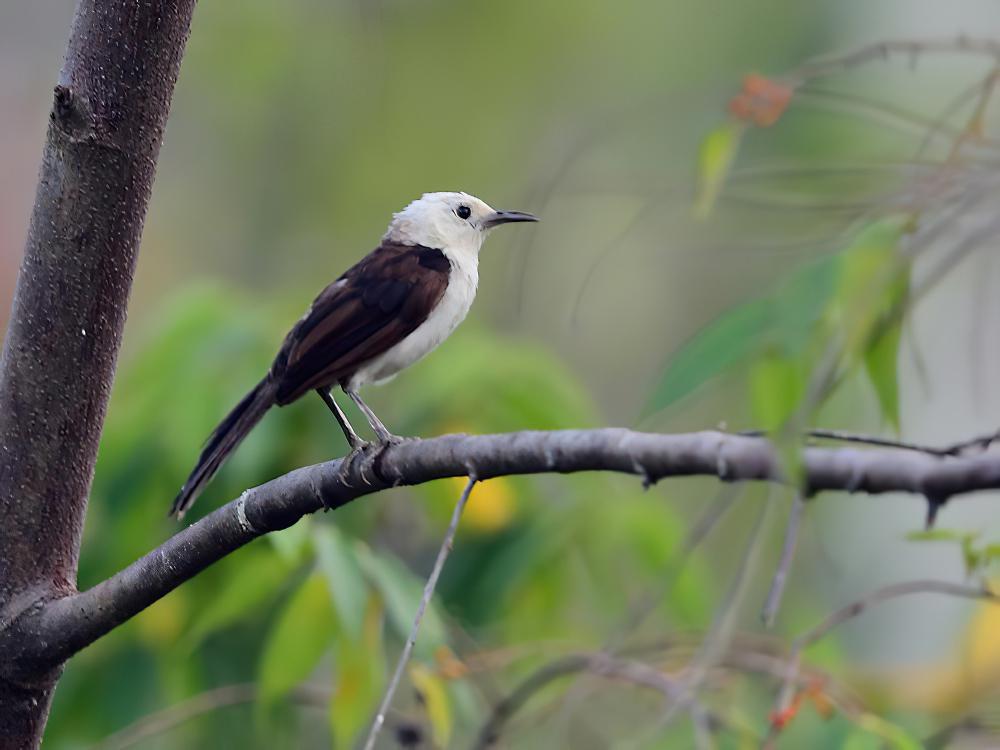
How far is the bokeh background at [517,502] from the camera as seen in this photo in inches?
95.0

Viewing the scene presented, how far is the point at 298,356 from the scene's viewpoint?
307 cm

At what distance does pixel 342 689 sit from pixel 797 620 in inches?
59.0

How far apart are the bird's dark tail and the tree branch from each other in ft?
2.50

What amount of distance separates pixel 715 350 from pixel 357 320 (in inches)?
62.4

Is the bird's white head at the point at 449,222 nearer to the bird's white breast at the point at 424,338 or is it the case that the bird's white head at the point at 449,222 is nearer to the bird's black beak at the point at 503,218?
the bird's black beak at the point at 503,218

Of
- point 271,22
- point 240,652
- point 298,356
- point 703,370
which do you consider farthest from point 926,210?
point 271,22

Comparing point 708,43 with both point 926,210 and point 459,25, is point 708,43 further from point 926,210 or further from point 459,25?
point 926,210

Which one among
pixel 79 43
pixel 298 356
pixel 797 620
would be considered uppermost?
pixel 79 43

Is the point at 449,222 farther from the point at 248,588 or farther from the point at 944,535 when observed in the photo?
the point at 944,535

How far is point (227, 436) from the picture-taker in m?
3.04

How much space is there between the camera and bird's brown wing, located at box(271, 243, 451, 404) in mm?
3076

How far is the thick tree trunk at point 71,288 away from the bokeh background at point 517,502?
19.6 inches

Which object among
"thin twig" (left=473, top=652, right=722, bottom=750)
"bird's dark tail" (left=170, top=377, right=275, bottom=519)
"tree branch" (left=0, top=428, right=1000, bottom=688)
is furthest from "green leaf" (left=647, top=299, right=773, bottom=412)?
"bird's dark tail" (left=170, top=377, right=275, bottom=519)

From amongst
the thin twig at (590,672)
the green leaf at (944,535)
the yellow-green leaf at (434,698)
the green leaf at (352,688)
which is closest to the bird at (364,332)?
the green leaf at (352,688)
